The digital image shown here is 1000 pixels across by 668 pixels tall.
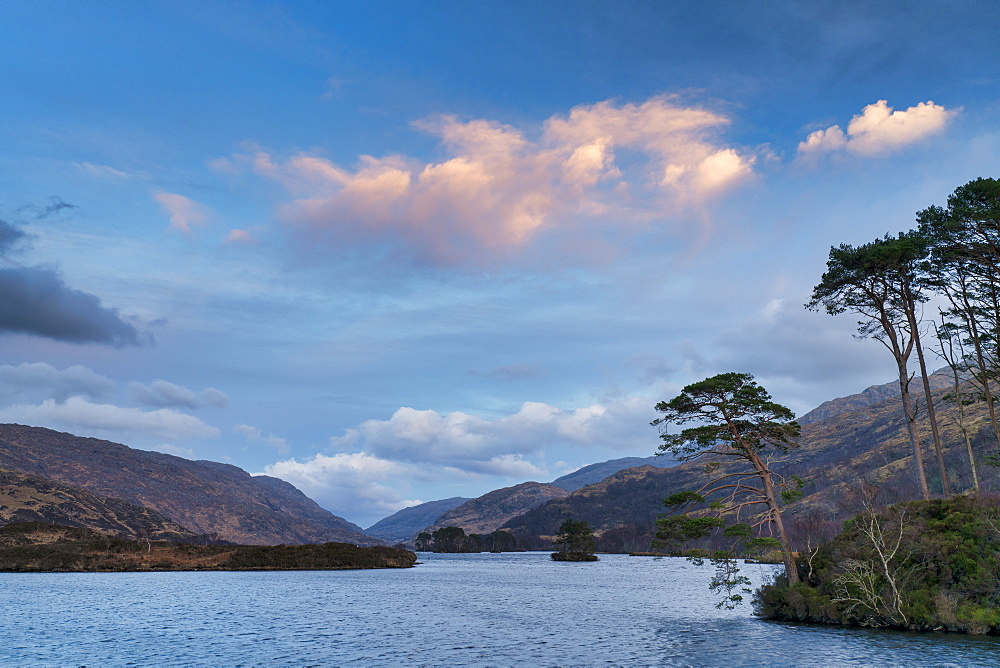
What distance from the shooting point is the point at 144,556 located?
172750mm

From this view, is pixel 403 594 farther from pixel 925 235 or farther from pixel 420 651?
pixel 925 235

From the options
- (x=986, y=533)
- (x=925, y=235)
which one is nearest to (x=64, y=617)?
(x=986, y=533)

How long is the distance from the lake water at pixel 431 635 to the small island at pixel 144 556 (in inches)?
3560

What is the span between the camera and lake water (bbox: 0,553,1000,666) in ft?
122

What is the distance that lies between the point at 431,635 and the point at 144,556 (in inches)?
6250

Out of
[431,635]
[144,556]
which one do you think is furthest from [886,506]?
[144,556]

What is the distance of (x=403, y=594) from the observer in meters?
89.6

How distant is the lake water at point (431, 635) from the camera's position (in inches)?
1465

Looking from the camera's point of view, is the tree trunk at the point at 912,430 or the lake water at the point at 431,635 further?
the tree trunk at the point at 912,430

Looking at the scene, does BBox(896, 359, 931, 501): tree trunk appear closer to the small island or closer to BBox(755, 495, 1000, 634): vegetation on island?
BBox(755, 495, 1000, 634): vegetation on island

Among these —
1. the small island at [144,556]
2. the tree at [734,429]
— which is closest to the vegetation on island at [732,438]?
the tree at [734,429]

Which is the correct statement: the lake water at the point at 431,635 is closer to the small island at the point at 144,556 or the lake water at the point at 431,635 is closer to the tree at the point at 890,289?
the tree at the point at 890,289

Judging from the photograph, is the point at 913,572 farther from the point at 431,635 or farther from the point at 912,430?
the point at 431,635

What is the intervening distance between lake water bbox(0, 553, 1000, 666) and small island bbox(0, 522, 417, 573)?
3560 inches
